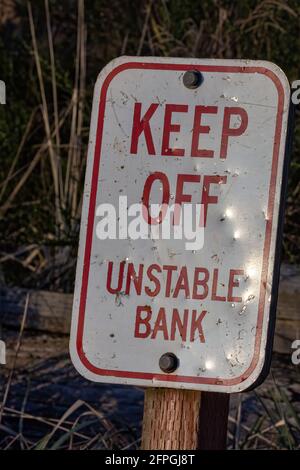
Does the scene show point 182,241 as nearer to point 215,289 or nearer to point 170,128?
point 215,289

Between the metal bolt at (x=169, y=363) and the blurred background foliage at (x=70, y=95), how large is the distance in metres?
4.01

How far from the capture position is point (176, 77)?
2.62m

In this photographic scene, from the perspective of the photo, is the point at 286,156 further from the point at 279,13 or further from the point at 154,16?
the point at 154,16

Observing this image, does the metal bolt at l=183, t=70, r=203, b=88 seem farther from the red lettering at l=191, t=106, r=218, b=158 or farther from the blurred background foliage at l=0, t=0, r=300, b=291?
the blurred background foliage at l=0, t=0, r=300, b=291

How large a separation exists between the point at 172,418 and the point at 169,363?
151 millimetres

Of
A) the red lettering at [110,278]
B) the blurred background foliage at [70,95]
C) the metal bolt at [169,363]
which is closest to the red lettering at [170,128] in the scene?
the red lettering at [110,278]

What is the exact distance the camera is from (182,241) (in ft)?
8.32

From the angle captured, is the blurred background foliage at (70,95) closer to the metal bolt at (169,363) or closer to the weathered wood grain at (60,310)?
the weathered wood grain at (60,310)

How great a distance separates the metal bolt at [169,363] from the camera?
248 cm

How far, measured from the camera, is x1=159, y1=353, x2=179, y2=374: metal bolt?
97.8 inches

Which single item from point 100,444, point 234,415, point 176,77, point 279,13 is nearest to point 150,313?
point 176,77

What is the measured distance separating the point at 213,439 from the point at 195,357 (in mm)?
248

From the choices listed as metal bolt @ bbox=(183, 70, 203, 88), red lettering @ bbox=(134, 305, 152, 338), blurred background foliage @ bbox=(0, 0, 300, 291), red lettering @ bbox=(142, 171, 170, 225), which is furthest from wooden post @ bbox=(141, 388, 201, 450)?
blurred background foliage @ bbox=(0, 0, 300, 291)

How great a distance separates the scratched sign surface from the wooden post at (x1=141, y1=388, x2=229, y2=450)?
8 cm
